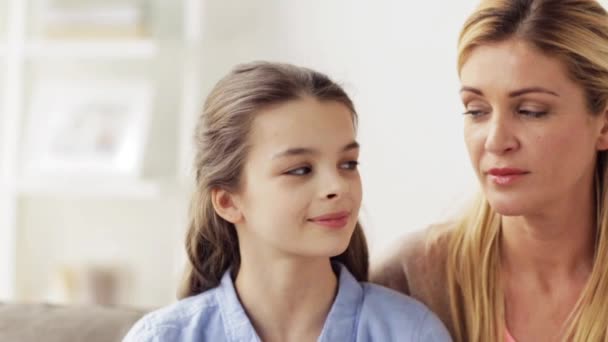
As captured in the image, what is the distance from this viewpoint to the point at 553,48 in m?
1.63

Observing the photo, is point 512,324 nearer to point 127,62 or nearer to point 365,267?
point 365,267

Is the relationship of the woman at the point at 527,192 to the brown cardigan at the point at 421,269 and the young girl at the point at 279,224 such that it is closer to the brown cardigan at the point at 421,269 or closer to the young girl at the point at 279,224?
the brown cardigan at the point at 421,269

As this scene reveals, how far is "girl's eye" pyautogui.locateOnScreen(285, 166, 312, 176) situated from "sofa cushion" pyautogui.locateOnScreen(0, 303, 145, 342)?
0.44 m

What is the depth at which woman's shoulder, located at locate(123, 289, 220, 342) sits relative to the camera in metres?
1.67

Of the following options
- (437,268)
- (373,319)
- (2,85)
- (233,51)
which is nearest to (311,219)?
(373,319)

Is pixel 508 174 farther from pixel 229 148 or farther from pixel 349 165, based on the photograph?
pixel 229 148

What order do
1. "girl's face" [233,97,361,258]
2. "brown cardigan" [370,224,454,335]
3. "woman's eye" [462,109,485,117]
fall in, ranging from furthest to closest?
1. "brown cardigan" [370,224,454,335]
2. "woman's eye" [462,109,485,117]
3. "girl's face" [233,97,361,258]

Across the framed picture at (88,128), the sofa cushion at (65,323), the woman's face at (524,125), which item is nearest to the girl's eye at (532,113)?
the woman's face at (524,125)

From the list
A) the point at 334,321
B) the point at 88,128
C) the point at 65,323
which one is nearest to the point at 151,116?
the point at 88,128

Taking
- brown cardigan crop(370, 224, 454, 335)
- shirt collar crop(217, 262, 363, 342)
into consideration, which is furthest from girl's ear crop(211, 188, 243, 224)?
brown cardigan crop(370, 224, 454, 335)

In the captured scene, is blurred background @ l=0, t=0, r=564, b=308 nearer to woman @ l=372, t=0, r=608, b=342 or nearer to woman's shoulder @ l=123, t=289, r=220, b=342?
woman @ l=372, t=0, r=608, b=342

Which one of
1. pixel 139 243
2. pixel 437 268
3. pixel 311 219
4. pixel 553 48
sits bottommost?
pixel 139 243

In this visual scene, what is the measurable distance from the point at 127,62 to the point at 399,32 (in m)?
1.07

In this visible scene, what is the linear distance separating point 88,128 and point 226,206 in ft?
6.60
